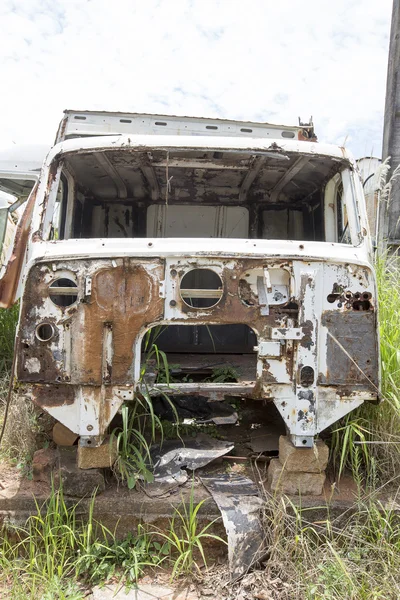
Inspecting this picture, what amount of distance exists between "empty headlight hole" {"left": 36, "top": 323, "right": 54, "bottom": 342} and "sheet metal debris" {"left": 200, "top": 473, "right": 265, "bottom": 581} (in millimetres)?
1196

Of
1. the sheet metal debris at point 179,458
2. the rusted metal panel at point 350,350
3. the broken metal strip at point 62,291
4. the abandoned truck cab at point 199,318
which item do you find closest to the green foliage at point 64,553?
the sheet metal debris at point 179,458

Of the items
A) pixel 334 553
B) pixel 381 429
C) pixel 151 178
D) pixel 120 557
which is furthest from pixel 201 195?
pixel 334 553

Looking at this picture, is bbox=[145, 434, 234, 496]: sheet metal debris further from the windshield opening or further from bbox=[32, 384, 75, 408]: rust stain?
the windshield opening

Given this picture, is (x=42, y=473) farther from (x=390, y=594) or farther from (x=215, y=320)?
(x=390, y=594)

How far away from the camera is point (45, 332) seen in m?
2.57

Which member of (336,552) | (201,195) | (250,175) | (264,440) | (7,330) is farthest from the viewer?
(7,330)

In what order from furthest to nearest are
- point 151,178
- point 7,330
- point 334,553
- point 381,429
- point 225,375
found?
point 7,330 → point 151,178 → point 225,375 → point 381,429 → point 334,553

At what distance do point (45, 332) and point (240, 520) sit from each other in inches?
56.1

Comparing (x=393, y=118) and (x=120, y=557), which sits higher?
(x=393, y=118)

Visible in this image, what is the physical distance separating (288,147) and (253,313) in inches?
41.2

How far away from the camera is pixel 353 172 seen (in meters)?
2.90

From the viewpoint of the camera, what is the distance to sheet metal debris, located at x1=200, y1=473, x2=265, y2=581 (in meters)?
2.26

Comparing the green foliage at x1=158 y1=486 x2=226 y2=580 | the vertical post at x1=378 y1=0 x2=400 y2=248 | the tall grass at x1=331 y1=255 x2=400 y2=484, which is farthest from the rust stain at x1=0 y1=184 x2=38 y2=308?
the vertical post at x1=378 y1=0 x2=400 y2=248

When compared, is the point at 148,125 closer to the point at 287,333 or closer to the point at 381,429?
the point at 287,333
